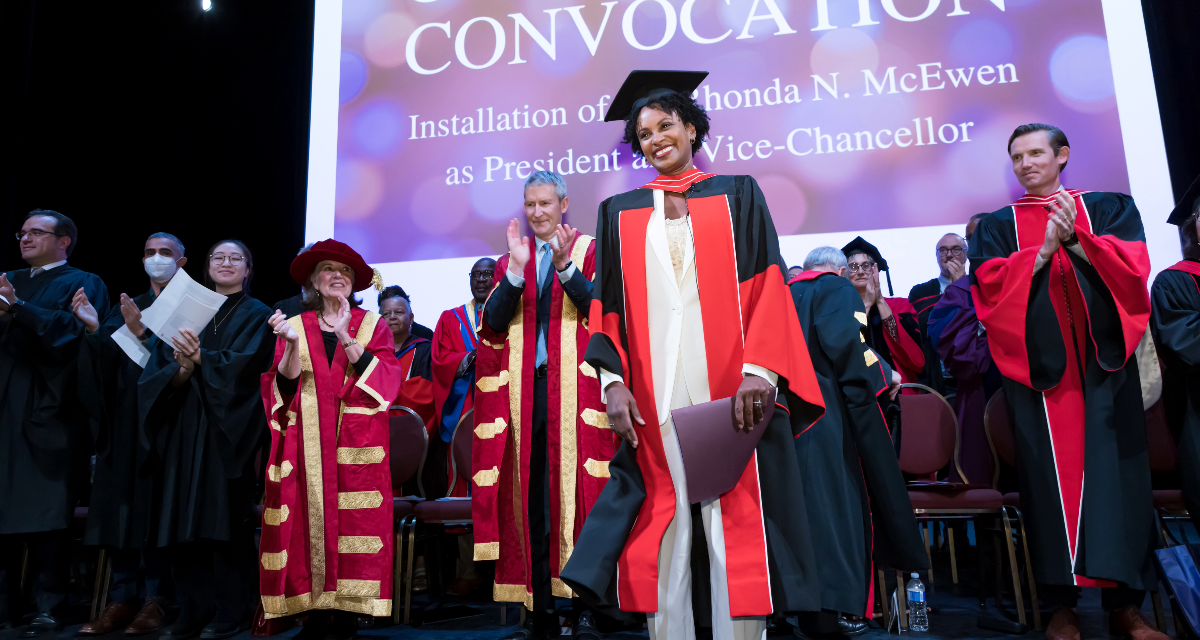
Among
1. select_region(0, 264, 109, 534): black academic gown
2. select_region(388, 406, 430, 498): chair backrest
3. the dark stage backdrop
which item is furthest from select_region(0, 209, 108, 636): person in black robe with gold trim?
the dark stage backdrop

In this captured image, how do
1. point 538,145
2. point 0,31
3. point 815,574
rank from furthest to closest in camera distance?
point 0,31
point 538,145
point 815,574

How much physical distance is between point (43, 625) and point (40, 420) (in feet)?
3.11

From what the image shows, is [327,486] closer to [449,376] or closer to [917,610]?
[449,376]

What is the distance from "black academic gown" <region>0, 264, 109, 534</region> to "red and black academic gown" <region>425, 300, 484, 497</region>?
184cm

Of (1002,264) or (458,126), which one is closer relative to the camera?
(1002,264)

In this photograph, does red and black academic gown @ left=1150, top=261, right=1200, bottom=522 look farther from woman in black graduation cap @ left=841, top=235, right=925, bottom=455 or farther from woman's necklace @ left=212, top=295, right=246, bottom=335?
woman's necklace @ left=212, top=295, right=246, bottom=335

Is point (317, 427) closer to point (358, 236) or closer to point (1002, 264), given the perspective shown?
point (358, 236)

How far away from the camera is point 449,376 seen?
4.89 meters

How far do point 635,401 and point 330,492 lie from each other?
176 cm

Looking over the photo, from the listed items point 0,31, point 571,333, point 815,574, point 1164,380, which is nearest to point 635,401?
point 815,574

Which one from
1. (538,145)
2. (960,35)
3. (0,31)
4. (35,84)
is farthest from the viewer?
(35,84)

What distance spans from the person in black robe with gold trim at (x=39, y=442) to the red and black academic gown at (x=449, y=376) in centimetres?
184

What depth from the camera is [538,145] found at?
18.2ft

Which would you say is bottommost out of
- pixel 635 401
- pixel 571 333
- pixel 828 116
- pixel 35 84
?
pixel 635 401
